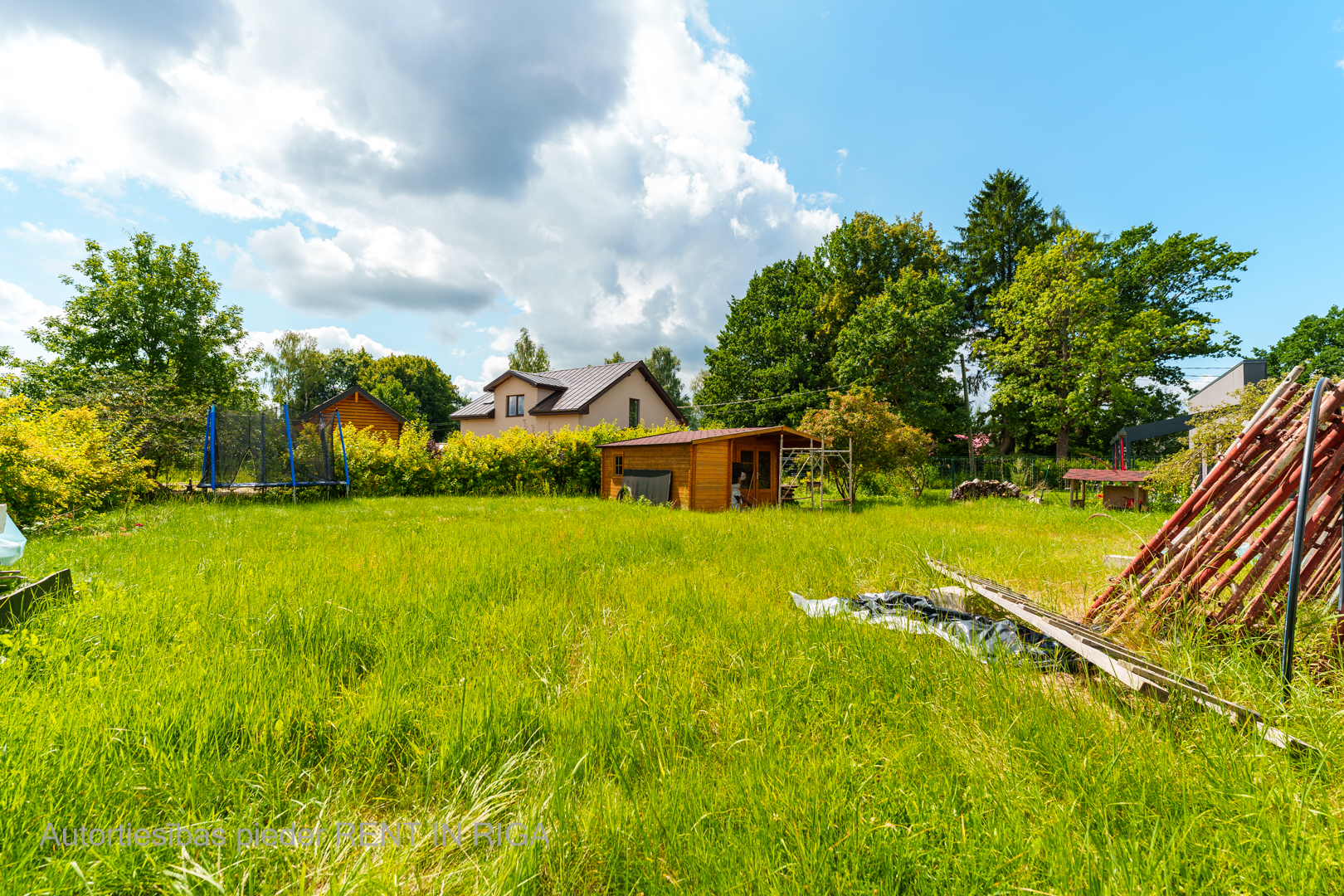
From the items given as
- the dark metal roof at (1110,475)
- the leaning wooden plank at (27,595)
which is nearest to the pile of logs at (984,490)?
the dark metal roof at (1110,475)

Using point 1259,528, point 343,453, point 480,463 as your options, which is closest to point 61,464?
point 343,453

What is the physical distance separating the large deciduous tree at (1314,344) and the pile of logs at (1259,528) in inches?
2000

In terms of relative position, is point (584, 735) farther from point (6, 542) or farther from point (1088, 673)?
point (6, 542)

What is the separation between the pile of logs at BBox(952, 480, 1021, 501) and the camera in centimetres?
1797

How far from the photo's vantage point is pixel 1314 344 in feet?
119

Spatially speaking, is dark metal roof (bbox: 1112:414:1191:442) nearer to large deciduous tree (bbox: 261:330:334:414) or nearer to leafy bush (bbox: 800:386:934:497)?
leafy bush (bbox: 800:386:934:497)

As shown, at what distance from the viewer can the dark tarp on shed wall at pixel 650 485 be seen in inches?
607

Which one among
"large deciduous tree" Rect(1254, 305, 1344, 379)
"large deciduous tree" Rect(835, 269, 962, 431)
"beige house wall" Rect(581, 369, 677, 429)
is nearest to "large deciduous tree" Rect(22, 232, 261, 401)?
"beige house wall" Rect(581, 369, 677, 429)

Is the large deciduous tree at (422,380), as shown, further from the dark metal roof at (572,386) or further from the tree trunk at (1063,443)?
the tree trunk at (1063,443)

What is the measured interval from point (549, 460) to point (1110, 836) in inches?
752

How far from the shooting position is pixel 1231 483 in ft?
9.61

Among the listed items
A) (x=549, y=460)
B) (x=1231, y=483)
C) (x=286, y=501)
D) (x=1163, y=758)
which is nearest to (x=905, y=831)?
(x=1163, y=758)

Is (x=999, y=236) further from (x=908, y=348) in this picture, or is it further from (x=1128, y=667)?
(x=1128, y=667)

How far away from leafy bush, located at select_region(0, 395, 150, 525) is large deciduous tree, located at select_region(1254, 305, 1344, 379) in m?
60.1
